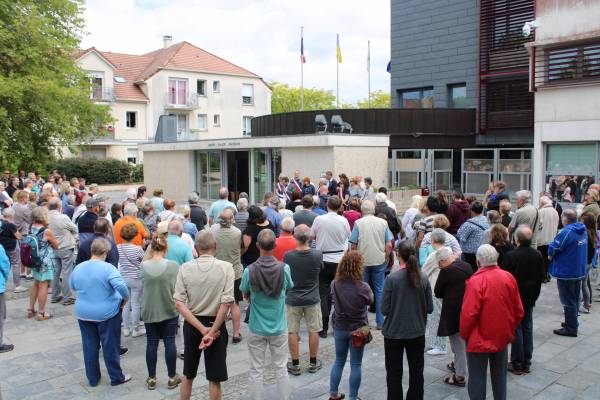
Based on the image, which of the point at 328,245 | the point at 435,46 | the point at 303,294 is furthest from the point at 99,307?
the point at 435,46

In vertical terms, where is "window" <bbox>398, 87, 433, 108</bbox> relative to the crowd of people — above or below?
above

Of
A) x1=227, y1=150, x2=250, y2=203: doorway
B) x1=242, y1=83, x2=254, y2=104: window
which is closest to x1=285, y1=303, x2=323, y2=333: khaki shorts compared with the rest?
x1=227, y1=150, x2=250, y2=203: doorway

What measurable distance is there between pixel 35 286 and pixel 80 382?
2990 millimetres

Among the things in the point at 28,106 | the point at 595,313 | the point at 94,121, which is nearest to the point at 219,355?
the point at 595,313

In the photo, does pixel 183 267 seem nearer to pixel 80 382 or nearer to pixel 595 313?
pixel 80 382

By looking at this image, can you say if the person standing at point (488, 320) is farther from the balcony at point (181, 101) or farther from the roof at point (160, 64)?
the roof at point (160, 64)

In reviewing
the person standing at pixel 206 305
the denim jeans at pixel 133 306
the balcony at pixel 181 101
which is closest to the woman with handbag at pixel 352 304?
the person standing at pixel 206 305

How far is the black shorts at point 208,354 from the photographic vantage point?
5.04 meters

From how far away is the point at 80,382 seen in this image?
6074mm

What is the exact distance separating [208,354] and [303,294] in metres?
1.47

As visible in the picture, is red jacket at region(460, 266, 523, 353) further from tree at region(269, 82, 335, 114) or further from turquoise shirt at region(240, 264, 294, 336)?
tree at region(269, 82, 335, 114)

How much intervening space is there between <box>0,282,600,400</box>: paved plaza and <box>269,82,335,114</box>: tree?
2447 inches

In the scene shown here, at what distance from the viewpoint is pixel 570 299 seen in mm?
7301

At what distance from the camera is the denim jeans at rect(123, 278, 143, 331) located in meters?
7.11
